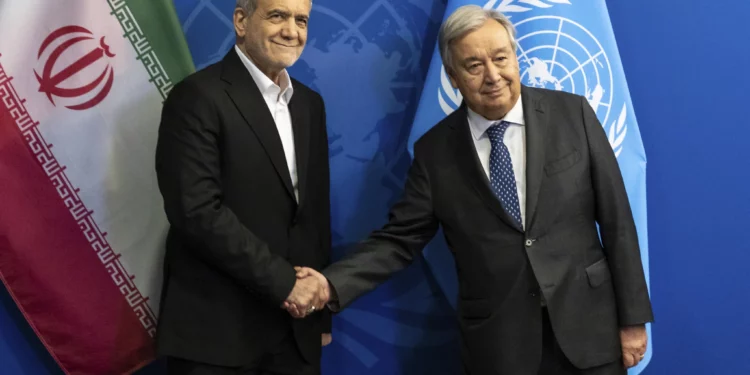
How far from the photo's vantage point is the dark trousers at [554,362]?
172 cm

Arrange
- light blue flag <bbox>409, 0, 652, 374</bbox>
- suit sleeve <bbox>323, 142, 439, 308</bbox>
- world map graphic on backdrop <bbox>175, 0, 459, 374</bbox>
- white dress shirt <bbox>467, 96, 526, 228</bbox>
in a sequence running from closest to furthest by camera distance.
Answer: white dress shirt <bbox>467, 96, 526, 228</bbox>, suit sleeve <bbox>323, 142, 439, 308</bbox>, light blue flag <bbox>409, 0, 652, 374</bbox>, world map graphic on backdrop <bbox>175, 0, 459, 374</bbox>

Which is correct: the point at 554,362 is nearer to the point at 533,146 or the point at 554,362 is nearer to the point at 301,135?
the point at 533,146

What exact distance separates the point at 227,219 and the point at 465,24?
785mm

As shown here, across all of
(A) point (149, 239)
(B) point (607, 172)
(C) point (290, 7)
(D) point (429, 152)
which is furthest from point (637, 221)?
Answer: (A) point (149, 239)

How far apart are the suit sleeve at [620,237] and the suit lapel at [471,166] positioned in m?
0.24

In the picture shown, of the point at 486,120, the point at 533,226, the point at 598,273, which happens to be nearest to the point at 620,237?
the point at 598,273

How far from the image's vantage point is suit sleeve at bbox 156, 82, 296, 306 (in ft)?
5.33

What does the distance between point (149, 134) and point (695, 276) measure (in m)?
1.94

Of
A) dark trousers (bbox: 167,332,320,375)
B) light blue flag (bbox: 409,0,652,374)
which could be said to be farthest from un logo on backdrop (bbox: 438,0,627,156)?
dark trousers (bbox: 167,332,320,375)

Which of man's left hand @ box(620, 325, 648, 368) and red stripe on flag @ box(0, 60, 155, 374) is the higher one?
red stripe on flag @ box(0, 60, 155, 374)

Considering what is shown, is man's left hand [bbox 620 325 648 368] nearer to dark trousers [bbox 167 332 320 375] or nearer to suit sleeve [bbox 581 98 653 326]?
suit sleeve [bbox 581 98 653 326]

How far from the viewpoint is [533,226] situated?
1.68 m

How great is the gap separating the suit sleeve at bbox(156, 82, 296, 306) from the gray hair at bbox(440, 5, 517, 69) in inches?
24.9

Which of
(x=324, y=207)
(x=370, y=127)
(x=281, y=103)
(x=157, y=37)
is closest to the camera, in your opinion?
(x=281, y=103)
